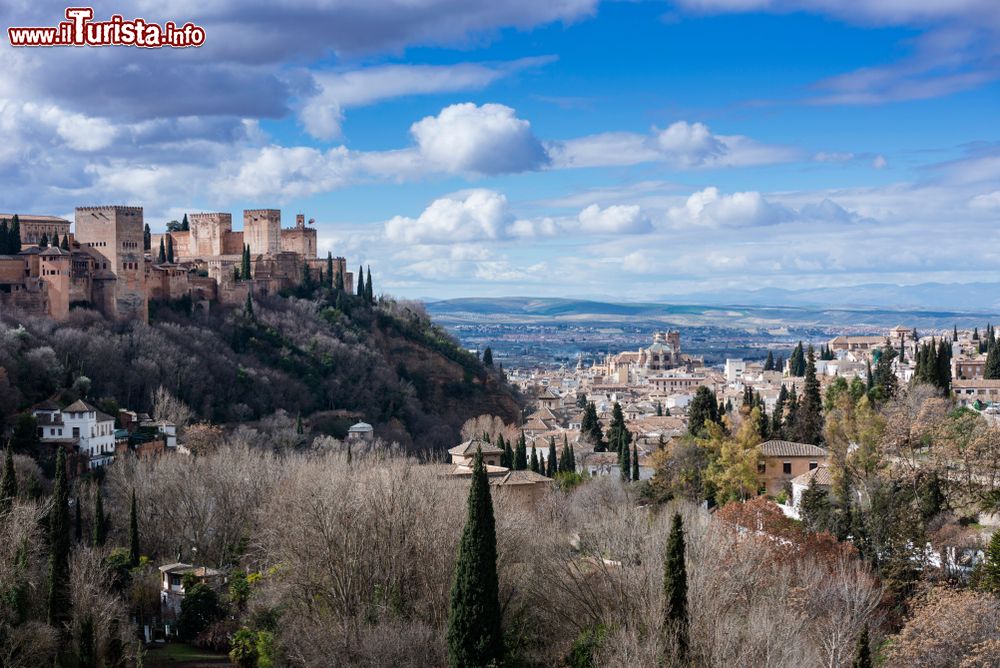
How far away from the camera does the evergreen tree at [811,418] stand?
A: 52.1 m

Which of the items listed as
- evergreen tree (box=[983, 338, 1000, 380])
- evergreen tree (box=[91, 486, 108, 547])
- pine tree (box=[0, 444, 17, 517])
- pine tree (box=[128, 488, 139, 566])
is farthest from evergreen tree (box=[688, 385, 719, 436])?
pine tree (box=[0, 444, 17, 517])

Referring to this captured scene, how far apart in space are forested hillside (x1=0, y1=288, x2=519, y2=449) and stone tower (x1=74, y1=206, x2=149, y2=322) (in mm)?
1867

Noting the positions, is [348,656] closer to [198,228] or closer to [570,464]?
[570,464]

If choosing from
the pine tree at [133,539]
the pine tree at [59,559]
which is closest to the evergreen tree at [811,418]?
the pine tree at [133,539]

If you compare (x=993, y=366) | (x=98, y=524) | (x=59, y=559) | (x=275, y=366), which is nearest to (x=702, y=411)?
(x=993, y=366)

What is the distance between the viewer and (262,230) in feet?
326

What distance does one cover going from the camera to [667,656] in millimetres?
26703

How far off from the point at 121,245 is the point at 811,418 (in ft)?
150

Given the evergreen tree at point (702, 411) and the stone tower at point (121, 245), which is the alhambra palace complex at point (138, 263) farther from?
the evergreen tree at point (702, 411)

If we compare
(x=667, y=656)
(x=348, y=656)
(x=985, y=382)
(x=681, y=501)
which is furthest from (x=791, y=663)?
(x=985, y=382)

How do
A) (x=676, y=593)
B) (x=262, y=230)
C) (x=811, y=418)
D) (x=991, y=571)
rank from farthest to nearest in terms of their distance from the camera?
(x=262, y=230)
(x=811, y=418)
(x=991, y=571)
(x=676, y=593)

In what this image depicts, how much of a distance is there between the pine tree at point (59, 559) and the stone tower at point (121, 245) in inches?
1573

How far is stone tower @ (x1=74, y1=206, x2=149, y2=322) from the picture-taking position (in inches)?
3000

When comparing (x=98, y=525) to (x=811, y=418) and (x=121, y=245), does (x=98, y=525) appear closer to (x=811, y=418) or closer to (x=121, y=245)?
(x=811, y=418)
